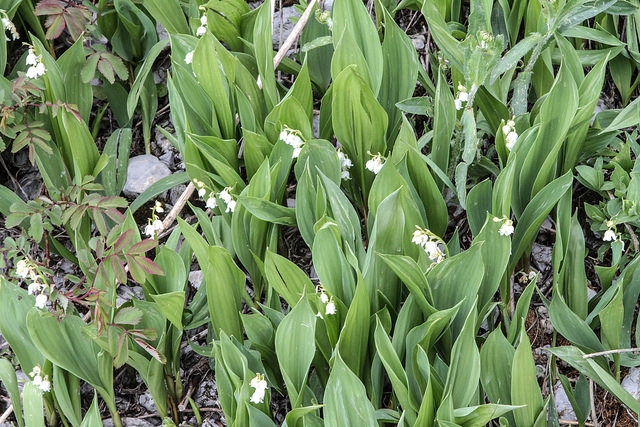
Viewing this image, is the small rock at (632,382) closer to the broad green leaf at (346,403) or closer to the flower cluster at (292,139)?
the broad green leaf at (346,403)

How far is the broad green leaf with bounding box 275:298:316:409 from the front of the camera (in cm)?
149

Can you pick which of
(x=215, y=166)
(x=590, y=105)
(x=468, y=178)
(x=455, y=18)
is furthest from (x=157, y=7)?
(x=590, y=105)

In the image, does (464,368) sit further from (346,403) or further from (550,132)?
(550,132)

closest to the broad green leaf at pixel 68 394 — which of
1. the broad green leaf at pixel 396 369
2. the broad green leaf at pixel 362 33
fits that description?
the broad green leaf at pixel 396 369

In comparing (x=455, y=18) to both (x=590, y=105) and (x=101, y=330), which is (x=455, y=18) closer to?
(x=590, y=105)

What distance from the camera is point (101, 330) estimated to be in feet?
5.24

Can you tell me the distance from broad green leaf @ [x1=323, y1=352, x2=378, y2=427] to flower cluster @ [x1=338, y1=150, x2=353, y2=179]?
61 centimetres

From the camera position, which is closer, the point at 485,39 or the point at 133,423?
the point at 485,39

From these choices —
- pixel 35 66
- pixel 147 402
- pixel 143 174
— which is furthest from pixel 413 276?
pixel 35 66

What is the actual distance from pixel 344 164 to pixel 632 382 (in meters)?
0.88

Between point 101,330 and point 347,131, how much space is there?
771mm

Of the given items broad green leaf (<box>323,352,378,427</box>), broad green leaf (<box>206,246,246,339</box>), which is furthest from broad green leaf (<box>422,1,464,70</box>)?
broad green leaf (<box>323,352,378,427</box>)

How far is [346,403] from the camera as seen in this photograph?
1399mm

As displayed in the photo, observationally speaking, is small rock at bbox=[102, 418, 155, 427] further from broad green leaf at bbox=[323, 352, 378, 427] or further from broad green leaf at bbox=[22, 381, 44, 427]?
broad green leaf at bbox=[323, 352, 378, 427]
